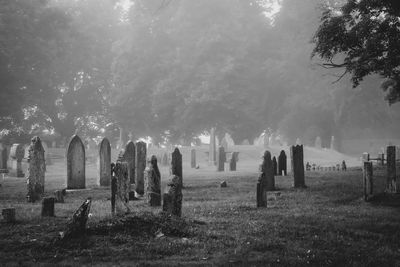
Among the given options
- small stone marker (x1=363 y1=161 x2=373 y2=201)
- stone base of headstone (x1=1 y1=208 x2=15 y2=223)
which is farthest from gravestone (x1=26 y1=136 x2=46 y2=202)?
small stone marker (x1=363 y1=161 x2=373 y2=201)

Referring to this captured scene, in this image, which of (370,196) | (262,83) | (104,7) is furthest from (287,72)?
(370,196)

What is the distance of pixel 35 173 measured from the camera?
13.1 m

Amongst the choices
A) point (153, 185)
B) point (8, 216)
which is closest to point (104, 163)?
point (153, 185)

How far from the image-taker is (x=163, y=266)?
18.4 ft

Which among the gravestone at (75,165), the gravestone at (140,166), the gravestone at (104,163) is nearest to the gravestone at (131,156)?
the gravestone at (140,166)

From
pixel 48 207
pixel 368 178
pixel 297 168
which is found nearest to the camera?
pixel 48 207

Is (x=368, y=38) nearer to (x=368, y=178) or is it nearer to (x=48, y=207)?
(x=368, y=178)

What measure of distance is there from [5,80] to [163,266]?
39.9 m

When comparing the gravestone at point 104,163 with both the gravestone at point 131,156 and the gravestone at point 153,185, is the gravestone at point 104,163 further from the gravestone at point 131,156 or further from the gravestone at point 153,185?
the gravestone at point 153,185

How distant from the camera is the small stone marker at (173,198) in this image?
29.4ft

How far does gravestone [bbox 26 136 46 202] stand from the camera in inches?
507

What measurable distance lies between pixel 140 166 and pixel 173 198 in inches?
277

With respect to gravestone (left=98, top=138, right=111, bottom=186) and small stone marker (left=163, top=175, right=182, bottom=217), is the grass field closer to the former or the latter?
small stone marker (left=163, top=175, right=182, bottom=217)

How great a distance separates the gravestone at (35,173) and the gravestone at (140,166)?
10.2ft
